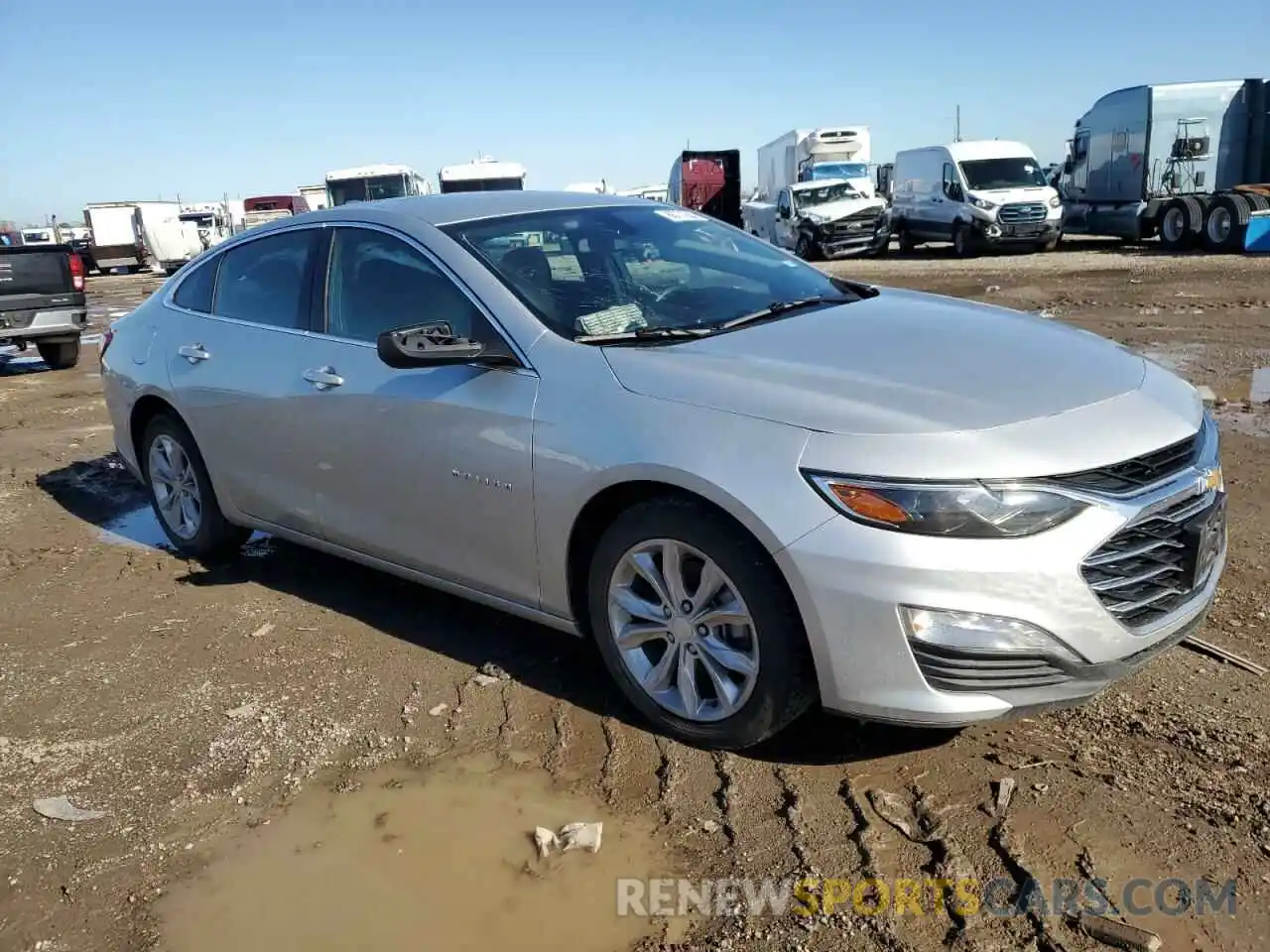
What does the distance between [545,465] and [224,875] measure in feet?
4.80

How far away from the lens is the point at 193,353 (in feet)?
16.2

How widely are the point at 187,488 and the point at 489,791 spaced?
2.93m

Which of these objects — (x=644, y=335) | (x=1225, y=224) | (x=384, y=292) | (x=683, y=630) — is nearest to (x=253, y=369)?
(x=384, y=292)

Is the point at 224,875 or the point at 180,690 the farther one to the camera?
the point at 180,690

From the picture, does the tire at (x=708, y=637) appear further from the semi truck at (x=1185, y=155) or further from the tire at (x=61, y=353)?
the semi truck at (x=1185, y=155)

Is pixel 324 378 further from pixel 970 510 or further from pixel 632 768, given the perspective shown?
pixel 970 510

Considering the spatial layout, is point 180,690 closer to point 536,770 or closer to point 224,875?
point 224,875

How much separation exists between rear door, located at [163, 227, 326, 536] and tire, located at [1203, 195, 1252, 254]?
2035 centimetres

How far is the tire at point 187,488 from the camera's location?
16.8 ft

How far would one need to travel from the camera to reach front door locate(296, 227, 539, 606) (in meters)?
3.54

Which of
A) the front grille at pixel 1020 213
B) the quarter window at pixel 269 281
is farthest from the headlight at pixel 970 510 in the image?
the front grille at pixel 1020 213

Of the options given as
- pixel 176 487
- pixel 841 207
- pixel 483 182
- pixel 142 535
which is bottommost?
pixel 142 535

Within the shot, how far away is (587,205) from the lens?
14.6 feet

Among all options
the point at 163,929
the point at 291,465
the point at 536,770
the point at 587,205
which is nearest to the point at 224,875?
the point at 163,929
